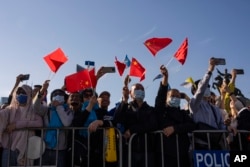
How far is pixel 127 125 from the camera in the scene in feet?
20.0

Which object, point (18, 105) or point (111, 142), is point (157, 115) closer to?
point (111, 142)

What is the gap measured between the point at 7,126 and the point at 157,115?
8.41 ft

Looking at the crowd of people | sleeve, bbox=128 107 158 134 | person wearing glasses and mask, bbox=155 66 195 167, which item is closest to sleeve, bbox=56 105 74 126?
the crowd of people

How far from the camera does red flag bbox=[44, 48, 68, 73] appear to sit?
7.67 meters

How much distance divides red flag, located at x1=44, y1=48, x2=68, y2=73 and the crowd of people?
4.12ft

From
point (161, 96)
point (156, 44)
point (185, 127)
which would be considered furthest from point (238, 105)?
point (161, 96)

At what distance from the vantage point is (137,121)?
6004 millimetres

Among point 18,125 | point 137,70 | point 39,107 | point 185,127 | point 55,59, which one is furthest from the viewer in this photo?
point 137,70

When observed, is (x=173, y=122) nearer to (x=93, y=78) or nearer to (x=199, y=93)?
(x=199, y=93)

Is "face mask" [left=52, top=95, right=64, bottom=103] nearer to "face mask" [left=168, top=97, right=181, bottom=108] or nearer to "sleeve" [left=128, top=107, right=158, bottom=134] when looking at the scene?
"sleeve" [left=128, top=107, right=158, bottom=134]

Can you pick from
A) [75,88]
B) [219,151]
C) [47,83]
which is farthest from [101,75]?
[219,151]

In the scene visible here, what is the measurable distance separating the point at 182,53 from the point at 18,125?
11.4 feet

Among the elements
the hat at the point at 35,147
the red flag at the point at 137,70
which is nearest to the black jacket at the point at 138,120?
the hat at the point at 35,147

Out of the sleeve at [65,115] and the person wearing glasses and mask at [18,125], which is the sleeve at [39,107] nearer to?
the person wearing glasses and mask at [18,125]
